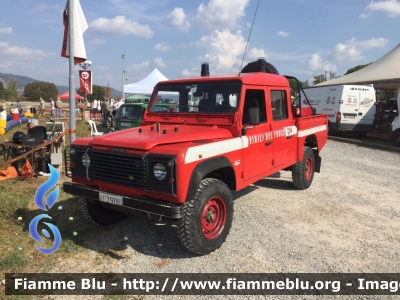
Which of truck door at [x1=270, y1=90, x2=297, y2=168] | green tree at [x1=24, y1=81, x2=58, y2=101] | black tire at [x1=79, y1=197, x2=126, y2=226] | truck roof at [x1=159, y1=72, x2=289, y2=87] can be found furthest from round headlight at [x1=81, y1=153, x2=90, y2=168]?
green tree at [x1=24, y1=81, x2=58, y2=101]

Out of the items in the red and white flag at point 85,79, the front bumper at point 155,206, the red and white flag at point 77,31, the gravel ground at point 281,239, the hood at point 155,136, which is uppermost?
the red and white flag at point 77,31

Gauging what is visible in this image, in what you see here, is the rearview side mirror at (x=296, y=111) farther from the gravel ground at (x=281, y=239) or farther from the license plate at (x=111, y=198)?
the license plate at (x=111, y=198)

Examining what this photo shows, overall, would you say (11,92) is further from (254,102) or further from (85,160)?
(254,102)

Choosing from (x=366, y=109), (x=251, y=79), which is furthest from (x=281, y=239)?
(x=366, y=109)

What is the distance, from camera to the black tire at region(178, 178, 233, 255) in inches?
139

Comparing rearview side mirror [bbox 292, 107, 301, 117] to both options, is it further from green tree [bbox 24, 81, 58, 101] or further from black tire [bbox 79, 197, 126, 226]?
green tree [bbox 24, 81, 58, 101]

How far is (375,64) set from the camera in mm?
22953

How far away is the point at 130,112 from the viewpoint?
521 inches

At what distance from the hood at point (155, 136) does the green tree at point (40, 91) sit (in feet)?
202

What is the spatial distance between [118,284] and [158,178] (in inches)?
46.0

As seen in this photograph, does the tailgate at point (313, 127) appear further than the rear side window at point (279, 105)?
Yes

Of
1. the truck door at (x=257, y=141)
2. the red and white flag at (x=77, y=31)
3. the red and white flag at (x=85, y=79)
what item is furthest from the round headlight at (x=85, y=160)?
the red and white flag at (x=85, y=79)

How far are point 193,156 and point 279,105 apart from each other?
2.57 metres

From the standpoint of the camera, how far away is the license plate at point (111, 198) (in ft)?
11.9
